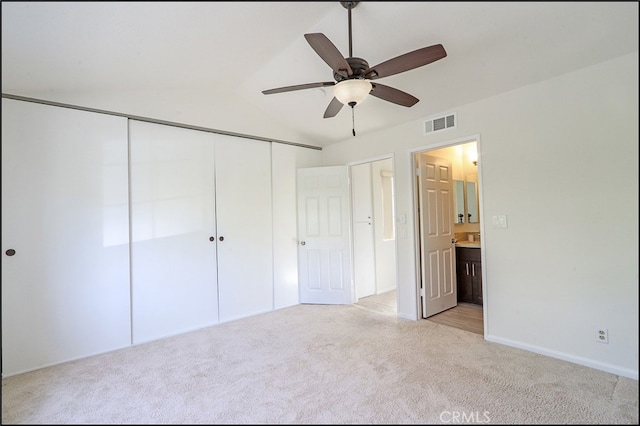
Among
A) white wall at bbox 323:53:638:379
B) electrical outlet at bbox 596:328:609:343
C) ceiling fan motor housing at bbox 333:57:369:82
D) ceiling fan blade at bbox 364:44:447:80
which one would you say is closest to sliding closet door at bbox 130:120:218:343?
ceiling fan motor housing at bbox 333:57:369:82

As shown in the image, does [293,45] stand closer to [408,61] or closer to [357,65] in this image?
[357,65]

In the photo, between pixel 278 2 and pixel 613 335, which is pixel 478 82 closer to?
pixel 613 335

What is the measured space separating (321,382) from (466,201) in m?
3.85

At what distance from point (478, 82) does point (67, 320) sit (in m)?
4.13

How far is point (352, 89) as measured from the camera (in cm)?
204

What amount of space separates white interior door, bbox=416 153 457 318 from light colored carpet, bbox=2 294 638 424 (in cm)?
52

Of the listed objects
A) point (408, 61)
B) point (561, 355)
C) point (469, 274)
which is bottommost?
point (561, 355)

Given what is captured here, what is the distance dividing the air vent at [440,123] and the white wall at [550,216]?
5cm

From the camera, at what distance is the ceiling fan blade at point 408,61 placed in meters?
1.82

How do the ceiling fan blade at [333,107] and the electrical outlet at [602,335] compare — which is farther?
the ceiling fan blade at [333,107]

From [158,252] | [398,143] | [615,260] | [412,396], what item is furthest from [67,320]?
[615,260]

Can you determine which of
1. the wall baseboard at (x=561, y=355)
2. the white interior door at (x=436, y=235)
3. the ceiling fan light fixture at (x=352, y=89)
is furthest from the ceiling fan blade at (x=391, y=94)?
the wall baseboard at (x=561, y=355)

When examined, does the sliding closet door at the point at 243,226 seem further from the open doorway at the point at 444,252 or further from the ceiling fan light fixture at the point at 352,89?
the ceiling fan light fixture at the point at 352,89

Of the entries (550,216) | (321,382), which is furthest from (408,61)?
(321,382)
